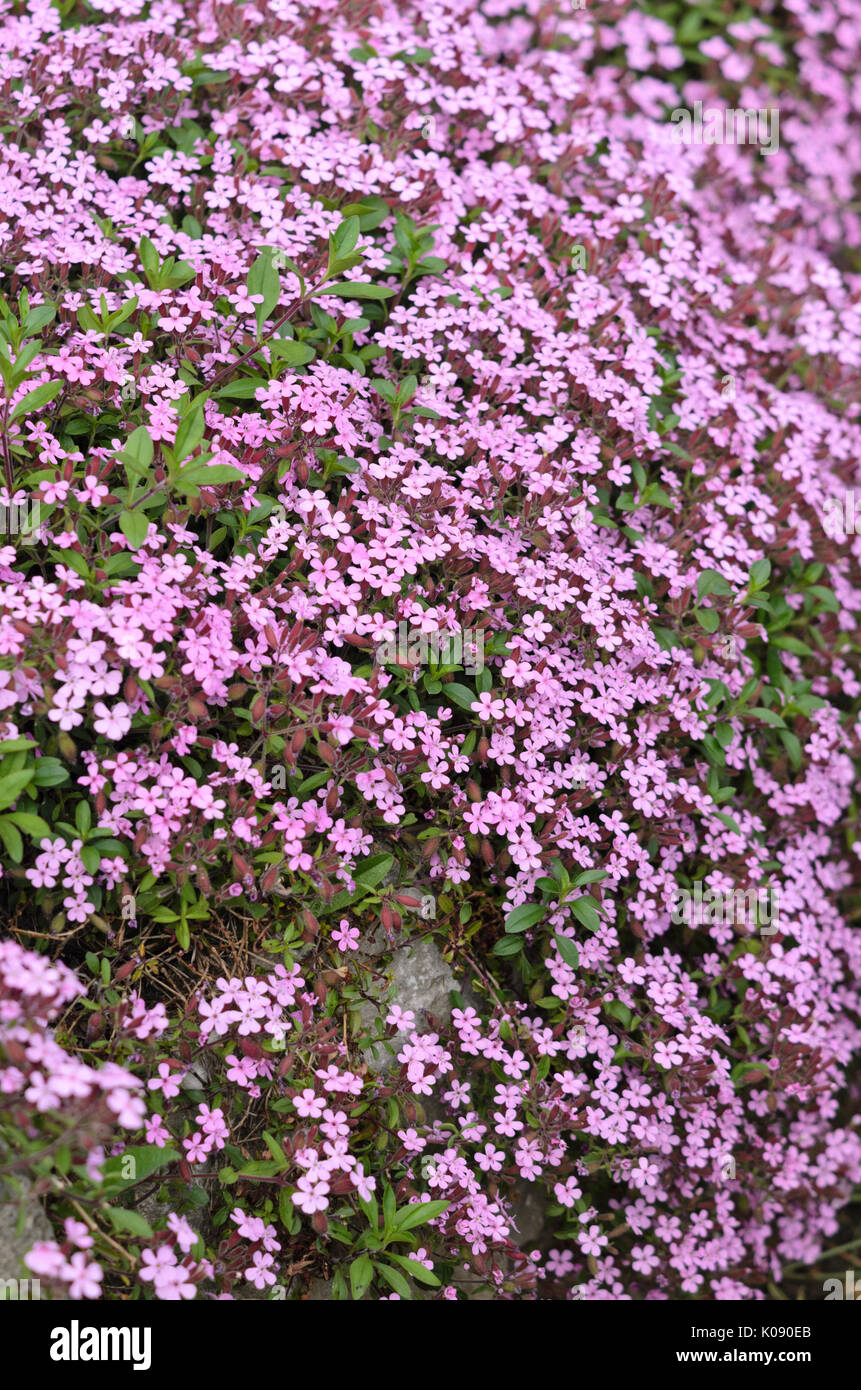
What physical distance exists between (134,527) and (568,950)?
64.2 inches

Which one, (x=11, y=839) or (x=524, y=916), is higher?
(x=11, y=839)

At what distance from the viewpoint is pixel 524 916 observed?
3.24 meters

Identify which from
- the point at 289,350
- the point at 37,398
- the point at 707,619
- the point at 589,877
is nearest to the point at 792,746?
the point at 707,619

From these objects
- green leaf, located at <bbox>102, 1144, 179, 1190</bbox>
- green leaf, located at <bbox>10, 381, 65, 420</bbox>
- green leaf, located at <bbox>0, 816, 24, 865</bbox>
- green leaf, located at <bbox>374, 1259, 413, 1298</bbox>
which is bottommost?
green leaf, located at <bbox>374, 1259, 413, 1298</bbox>

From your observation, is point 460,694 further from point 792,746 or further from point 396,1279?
point 396,1279

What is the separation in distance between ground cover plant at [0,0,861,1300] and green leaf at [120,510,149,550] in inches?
3.3

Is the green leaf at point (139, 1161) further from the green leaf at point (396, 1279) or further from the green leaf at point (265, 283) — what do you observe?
the green leaf at point (265, 283)

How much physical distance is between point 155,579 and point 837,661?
258cm

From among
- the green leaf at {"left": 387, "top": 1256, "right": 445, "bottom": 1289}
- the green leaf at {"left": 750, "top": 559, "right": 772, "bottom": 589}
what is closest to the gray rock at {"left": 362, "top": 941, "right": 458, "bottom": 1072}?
the green leaf at {"left": 387, "top": 1256, "right": 445, "bottom": 1289}

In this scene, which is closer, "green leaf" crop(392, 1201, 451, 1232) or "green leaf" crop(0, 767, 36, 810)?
"green leaf" crop(0, 767, 36, 810)

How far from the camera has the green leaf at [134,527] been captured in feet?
9.30

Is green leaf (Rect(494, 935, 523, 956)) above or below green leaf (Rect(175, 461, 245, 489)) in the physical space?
below

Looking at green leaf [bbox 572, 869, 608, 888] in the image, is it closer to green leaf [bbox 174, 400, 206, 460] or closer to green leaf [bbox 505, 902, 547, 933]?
green leaf [bbox 505, 902, 547, 933]

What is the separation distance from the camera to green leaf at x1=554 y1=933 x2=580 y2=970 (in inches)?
127
